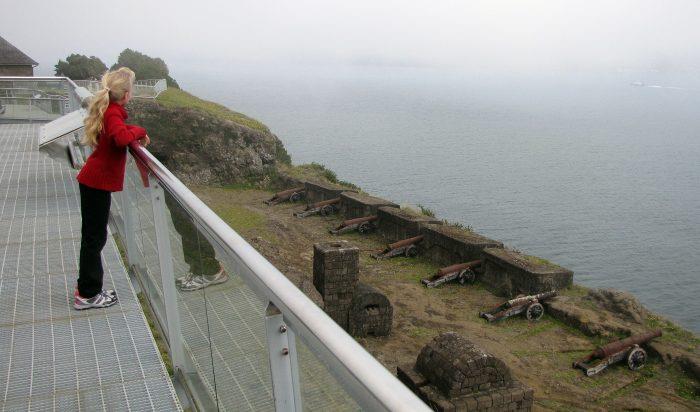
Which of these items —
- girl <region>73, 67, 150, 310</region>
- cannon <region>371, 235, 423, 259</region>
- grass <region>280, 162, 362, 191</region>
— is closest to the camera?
girl <region>73, 67, 150, 310</region>

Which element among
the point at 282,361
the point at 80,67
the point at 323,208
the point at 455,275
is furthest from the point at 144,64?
the point at 282,361

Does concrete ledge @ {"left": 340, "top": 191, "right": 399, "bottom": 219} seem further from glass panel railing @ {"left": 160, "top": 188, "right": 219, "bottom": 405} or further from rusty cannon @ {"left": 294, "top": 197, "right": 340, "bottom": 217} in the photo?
glass panel railing @ {"left": 160, "top": 188, "right": 219, "bottom": 405}

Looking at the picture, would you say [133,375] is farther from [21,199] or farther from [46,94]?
[46,94]

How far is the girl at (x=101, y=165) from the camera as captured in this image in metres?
3.63

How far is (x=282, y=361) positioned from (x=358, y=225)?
929 inches

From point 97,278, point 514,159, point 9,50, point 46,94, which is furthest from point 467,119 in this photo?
point 97,278

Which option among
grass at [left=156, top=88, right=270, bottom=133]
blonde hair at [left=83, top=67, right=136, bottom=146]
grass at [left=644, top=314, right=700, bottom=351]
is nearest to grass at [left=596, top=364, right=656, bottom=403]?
A: grass at [left=644, top=314, right=700, bottom=351]

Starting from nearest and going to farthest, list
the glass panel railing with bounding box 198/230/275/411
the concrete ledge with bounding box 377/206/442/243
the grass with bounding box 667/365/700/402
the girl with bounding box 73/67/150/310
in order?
the glass panel railing with bounding box 198/230/275/411 → the girl with bounding box 73/67/150/310 → the grass with bounding box 667/365/700/402 → the concrete ledge with bounding box 377/206/442/243

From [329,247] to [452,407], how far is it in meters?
5.85

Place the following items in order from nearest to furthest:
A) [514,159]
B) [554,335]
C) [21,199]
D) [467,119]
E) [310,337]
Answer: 1. [310,337]
2. [21,199]
3. [554,335]
4. [514,159]
5. [467,119]

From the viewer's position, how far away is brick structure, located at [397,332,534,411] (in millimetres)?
10023

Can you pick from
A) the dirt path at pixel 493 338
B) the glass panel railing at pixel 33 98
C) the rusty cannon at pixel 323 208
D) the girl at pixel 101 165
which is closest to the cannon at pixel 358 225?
the dirt path at pixel 493 338

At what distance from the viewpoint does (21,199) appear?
663 centimetres

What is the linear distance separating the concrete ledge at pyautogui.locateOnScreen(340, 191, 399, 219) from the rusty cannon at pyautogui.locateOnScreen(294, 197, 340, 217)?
37 centimetres
